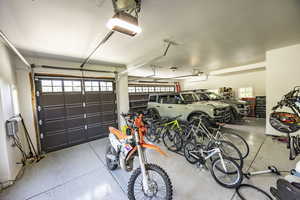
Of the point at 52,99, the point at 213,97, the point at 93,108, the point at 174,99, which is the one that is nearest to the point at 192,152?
the point at 174,99

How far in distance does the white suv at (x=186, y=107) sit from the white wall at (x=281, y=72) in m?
1.30

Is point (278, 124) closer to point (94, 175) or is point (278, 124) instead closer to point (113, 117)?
point (94, 175)

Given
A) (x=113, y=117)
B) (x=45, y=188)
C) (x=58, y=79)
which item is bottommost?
(x=45, y=188)

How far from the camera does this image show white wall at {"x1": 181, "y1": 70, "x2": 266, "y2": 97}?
21.8 feet

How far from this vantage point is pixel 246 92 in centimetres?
711

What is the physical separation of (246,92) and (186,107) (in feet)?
17.3

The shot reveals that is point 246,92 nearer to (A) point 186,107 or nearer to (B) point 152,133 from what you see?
(A) point 186,107

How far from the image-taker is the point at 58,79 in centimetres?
368

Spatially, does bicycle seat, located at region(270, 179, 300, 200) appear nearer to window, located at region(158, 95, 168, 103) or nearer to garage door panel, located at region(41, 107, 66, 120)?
window, located at region(158, 95, 168, 103)

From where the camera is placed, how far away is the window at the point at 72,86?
3.83 metres

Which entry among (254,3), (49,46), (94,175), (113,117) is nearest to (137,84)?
(113,117)

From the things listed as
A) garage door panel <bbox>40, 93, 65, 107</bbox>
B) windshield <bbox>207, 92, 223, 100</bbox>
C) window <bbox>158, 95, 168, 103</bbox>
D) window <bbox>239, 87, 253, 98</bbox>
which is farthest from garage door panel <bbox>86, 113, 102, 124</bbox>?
window <bbox>239, 87, 253, 98</bbox>

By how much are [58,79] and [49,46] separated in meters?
1.30

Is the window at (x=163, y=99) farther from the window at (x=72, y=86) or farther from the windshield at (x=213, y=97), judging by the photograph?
the window at (x=72, y=86)
